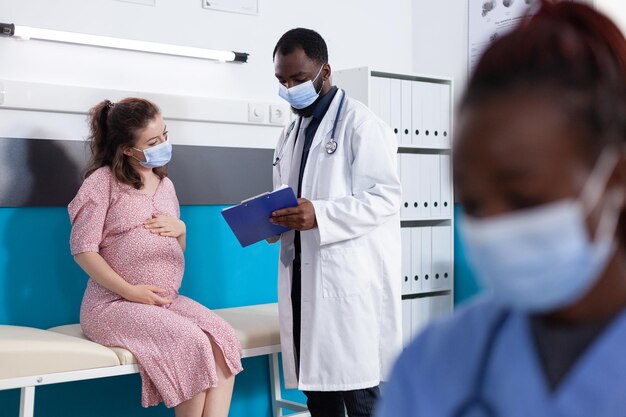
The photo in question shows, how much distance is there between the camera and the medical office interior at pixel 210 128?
2688 mm

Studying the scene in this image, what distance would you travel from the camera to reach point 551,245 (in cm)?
60

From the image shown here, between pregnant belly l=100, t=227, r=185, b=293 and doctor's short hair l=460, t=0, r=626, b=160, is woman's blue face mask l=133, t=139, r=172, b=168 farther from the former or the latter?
doctor's short hair l=460, t=0, r=626, b=160

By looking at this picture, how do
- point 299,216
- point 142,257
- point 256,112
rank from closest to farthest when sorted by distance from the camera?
1. point 299,216
2. point 142,257
3. point 256,112

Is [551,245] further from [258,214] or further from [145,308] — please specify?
[145,308]

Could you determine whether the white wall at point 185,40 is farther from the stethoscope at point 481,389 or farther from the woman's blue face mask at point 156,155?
the stethoscope at point 481,389

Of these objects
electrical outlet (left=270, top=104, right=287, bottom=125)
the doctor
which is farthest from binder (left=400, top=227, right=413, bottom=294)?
the doctor

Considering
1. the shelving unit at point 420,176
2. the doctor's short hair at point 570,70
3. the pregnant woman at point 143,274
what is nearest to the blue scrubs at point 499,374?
the doctor's short hair at point 570,70

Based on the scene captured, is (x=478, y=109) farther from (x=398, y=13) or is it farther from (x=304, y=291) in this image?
(x=398, y=13)

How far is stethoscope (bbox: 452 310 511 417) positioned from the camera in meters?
0.69

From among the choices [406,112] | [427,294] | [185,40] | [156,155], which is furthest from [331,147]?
[427,294]

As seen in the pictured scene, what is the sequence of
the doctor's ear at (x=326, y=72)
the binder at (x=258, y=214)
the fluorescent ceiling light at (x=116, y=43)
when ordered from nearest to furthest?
the binder at (x=258, y=214) < the doctor's ear at (x=326, y=72) < the fluorescent ceiling light at (x=116, y=43)

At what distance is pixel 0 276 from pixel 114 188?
19.3 inches

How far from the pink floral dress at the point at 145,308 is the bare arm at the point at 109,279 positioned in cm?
2

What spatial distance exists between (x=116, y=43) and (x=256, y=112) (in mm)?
614
